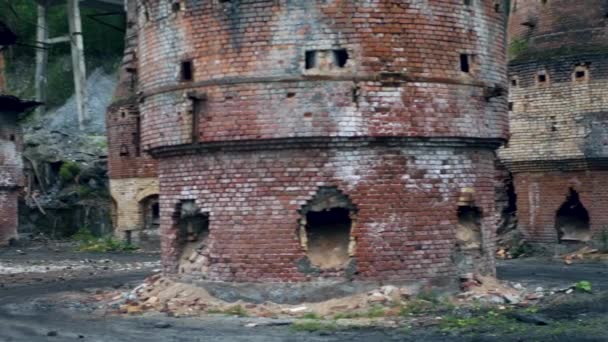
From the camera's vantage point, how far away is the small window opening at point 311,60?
13.4 metres

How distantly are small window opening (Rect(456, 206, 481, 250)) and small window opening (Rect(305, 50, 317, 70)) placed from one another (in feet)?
9.84

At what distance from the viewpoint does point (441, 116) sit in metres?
13.6

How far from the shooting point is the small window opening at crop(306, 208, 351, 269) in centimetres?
1360

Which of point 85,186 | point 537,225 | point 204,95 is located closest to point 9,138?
point 85,186

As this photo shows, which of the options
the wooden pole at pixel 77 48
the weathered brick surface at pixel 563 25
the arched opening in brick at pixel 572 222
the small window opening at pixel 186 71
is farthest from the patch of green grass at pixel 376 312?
the wooden pole at pixel 77 48

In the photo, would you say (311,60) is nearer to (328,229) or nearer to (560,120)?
(328,229)

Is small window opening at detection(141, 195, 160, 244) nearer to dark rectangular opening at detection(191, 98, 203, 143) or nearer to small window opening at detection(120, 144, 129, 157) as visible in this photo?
small window opening at detection(120, 144, 129, 157)

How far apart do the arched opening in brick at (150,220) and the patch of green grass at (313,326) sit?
17457 mm

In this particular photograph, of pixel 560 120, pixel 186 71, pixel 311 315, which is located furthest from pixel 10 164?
pixel 311 315

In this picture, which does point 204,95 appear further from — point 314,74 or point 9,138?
point 9,138

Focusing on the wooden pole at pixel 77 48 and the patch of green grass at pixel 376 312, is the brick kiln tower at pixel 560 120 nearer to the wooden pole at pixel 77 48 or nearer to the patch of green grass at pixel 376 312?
the patch of green grass at pixel 376 312

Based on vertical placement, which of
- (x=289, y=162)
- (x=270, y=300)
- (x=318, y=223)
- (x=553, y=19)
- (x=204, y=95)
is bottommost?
(x=270, y=300)

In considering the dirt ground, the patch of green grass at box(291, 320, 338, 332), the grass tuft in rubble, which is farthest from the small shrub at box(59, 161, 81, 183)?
the patch of green grass at box(291, 320, 338, 332)

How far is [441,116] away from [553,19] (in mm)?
11818
